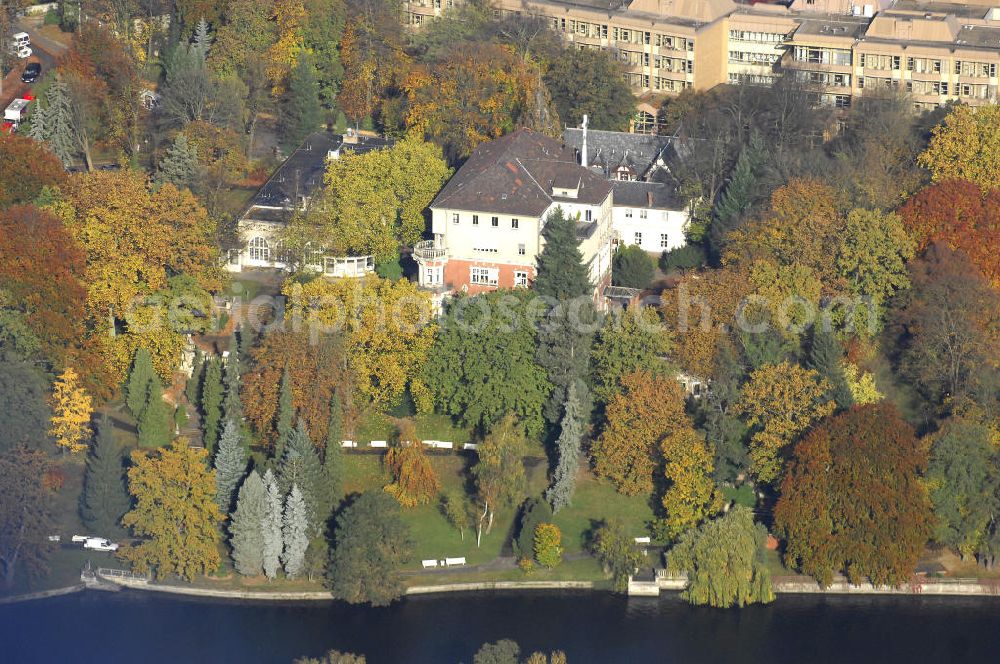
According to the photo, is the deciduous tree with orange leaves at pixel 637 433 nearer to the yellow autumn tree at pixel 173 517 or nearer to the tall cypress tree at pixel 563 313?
the tall cypress tree at pixel 563 313

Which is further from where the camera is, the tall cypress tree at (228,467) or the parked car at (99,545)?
the tall cypress tree at (228,467)

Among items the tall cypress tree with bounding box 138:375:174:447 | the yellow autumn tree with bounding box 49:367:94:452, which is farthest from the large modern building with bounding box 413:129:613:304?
the yellow autumn tree with bounding box 49:367:94:452

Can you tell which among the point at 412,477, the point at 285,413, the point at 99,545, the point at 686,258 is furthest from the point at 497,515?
the point at 686,258

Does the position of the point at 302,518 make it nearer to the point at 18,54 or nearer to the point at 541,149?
the point at 541,149

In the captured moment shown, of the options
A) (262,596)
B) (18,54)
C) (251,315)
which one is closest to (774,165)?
(251,315)

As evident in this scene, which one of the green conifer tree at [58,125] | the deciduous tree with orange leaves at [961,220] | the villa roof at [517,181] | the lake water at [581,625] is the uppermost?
the green conifer tree at [58,125]

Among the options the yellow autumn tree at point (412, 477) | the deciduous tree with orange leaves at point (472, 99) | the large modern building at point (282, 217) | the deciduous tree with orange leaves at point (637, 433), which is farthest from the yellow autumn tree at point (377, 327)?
the deciduous tree with orange leaves at point (472, 99)

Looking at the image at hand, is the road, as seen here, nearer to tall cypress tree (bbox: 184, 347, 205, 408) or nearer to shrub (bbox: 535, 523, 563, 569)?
tall cypress tree (bbox: 184, 347, 205, 408)
